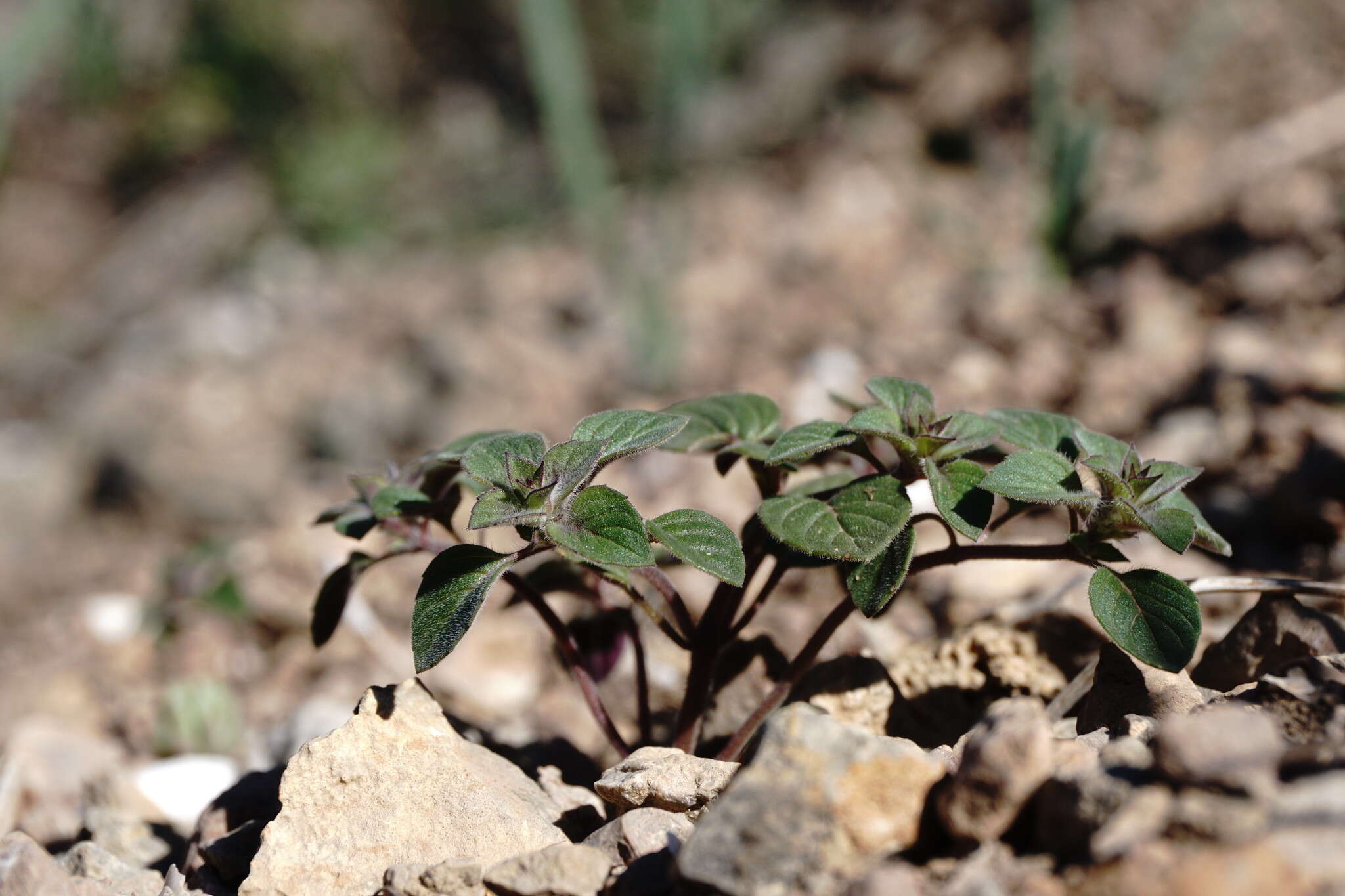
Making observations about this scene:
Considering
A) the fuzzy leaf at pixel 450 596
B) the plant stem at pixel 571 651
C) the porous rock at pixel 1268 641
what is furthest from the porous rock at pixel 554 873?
the porous rock at pixel 1268 641

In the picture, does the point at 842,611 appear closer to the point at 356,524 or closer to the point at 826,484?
the point at 826,484

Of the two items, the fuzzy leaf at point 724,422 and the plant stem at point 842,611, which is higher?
the fuzzy leaf at point 724,422

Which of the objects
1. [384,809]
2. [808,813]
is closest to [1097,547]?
[808,813]

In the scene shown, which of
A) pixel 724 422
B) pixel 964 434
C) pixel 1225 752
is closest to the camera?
pixel 1225 752

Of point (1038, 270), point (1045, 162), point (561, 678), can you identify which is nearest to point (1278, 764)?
point (561, 678)

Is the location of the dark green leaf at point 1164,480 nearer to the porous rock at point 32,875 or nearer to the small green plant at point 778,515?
the small green plant at point 778,515

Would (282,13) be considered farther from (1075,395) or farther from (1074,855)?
(1074,855)
